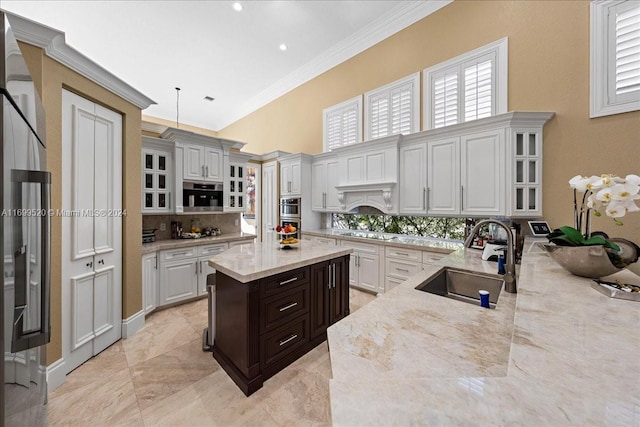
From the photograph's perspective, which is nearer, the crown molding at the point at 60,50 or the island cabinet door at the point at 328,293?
the crown molding at the point at 60,50

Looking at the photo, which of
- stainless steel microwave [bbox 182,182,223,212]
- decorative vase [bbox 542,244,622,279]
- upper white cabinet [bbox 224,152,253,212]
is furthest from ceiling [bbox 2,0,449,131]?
decorative vase [bbox 542,244,622,279]

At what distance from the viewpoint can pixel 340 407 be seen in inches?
20.0

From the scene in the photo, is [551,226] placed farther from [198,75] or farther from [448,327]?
[198,75]

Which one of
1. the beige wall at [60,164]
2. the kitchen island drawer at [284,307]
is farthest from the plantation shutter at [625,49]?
the beige wall at [60,164]

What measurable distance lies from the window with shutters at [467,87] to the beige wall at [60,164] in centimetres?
386

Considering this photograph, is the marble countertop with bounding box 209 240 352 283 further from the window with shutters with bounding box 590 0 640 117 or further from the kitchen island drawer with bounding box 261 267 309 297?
the window with shutters with bounding box 590 0 640 117

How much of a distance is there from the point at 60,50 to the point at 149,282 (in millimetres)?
2506

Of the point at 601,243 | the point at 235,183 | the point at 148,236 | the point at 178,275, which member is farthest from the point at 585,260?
the point at 235,183

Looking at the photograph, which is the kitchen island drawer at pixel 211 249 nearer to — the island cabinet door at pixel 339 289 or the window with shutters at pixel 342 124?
the island cabinet door at pixel 339 289

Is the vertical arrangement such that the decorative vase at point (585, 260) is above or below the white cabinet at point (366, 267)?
above

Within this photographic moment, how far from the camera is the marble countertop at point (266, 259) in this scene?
1.90 metres

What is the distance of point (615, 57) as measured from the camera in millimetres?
2434

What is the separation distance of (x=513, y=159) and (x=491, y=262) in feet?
4.69

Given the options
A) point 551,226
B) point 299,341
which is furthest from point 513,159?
point 299,341
